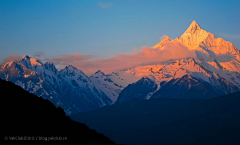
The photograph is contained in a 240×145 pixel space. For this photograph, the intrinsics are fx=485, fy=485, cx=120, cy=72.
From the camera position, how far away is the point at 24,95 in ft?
577

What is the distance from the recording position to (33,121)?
150m

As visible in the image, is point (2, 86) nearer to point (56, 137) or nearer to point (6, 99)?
point (6, 99)

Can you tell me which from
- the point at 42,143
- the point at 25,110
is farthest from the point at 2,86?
the point at 42,143

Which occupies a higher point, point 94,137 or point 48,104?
point 48,104

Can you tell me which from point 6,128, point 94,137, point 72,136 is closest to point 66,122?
point 94,137

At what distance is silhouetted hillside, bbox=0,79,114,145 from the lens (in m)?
139

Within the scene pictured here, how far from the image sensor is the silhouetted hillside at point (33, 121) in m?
139

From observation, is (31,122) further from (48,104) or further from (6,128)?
(48,104)

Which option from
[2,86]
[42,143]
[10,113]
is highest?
[2,86]

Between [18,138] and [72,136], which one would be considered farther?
[72,136]

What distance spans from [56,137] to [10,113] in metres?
17.1

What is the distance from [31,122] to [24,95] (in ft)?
97.5

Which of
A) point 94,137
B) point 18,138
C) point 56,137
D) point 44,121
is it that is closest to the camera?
point 18,138

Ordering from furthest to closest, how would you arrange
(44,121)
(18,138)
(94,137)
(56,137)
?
(94,137), (44,121), (56,137), (18,138)
